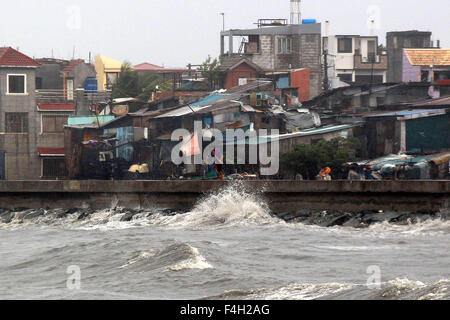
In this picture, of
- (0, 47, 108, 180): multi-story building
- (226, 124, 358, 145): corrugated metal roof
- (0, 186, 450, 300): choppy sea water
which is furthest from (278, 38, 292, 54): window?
(0, 186, 450, 300): choppy sea water

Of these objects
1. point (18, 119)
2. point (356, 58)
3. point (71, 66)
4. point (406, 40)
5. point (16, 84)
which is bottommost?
point (18, 119)

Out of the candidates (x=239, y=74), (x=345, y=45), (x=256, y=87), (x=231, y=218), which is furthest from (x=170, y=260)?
(x=345, y=45)

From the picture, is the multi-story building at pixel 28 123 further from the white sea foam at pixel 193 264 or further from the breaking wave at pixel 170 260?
the white sea foam at pixel 193 264

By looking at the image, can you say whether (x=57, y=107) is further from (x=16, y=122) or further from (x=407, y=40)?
(x=407, y=40)

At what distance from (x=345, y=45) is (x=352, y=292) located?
4751 centimetres

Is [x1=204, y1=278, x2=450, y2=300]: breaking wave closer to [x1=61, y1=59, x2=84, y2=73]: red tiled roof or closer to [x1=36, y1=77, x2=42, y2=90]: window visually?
[x1=36, y1=77, x2=42, y2=90]: window

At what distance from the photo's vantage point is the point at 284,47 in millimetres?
49719

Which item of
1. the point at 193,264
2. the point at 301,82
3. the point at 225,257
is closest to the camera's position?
the point at 193,264

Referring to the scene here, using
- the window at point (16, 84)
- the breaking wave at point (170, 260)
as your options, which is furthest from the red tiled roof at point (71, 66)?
the breaking wave at point (170, 260)

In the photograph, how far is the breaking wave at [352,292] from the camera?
10.8 metres

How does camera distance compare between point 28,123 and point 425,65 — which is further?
point 425,65
